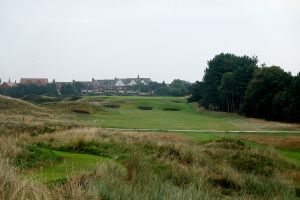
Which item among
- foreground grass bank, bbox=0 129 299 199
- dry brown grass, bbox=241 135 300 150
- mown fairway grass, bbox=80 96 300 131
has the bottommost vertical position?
mown fairway grass, bbox=80 96 300 131

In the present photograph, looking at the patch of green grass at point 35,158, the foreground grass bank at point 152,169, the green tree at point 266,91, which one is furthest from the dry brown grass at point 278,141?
the green tree at point 266,91

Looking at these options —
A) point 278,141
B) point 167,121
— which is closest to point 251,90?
point 167,121

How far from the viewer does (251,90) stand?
234 feet

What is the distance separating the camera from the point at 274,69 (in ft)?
233

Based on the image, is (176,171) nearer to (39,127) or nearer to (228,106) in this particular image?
(39,127)

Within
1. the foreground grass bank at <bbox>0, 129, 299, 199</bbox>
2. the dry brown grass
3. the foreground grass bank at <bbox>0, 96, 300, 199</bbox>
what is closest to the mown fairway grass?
the dry brown grass

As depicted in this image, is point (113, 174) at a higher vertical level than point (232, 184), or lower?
higher

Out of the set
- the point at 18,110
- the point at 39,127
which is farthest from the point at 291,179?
the point at 18,110

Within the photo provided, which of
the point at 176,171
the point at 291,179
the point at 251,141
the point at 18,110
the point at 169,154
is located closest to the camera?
the point at 176,171

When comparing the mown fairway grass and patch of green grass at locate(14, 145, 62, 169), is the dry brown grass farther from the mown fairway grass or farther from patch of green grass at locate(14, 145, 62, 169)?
patch of green grass at locate(14, 145, 62, 169)

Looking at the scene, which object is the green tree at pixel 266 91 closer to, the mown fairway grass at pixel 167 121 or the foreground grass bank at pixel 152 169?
the mown fairway grass at pixel 167 121

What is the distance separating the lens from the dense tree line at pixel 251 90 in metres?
62.2

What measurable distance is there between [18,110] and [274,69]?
39166 mm

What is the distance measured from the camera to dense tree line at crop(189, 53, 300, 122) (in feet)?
204
